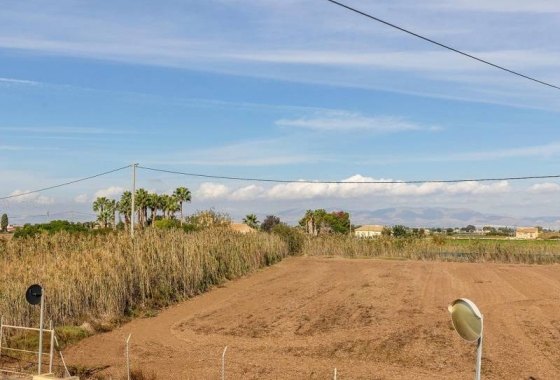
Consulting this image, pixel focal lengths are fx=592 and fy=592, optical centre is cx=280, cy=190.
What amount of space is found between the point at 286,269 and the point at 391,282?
399 inches

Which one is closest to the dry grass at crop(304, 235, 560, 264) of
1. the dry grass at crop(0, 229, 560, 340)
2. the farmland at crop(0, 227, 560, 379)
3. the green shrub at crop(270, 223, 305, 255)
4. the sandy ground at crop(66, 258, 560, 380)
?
the green shrub at crop(270, 223, 305, 255)

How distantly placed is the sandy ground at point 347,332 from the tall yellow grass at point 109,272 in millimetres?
1220

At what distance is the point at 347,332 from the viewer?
832 inches

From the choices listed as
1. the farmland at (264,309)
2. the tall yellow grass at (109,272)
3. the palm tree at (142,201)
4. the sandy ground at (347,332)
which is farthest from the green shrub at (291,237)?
the palm tree at (142,201)

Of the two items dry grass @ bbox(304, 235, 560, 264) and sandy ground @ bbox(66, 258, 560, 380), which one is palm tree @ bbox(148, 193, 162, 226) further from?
sandy ground @ bbox(66, 258, 560, 380)

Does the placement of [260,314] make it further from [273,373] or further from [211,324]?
[273,373]

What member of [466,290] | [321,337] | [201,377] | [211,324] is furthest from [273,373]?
[466,290]

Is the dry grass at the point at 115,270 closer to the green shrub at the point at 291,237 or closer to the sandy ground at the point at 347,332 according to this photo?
the sandy ground at the point at 347,332

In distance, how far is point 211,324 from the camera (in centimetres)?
2352

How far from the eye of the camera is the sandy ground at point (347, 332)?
1666cm

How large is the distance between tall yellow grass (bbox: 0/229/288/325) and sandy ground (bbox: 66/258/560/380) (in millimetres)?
1220

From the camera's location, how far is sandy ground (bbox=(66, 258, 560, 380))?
1666cm

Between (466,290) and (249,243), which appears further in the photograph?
(249,243)

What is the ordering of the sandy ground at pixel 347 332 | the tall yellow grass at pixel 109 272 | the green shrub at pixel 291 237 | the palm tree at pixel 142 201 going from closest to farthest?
the sandy ground at pixel 347 332 < the tall yellow grass at pixel 109 272 < the green shrub at pixel 291 237 < the palm tree at pixel 142 201
